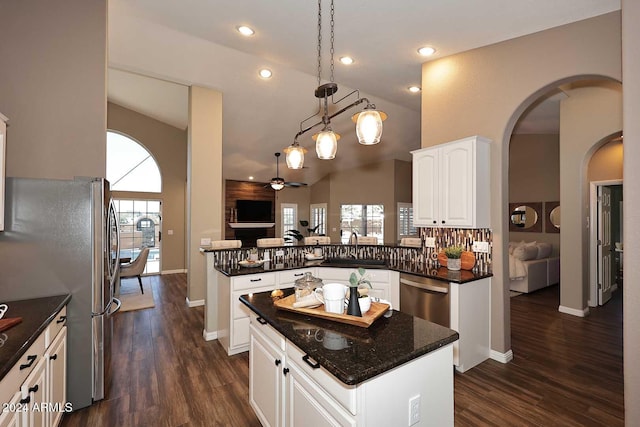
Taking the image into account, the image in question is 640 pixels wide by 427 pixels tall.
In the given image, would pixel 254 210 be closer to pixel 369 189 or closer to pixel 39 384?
pixel 369 189

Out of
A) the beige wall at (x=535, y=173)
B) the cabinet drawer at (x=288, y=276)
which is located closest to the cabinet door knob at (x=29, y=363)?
the cabinet drawer at (x=288, y=276)

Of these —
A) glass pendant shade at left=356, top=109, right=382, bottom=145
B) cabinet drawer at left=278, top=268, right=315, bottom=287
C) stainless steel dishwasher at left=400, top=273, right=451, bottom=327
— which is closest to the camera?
glass pendant shade at left=356, top=109, right=382, bottom=145

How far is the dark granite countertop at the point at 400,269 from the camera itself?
2.98 meters

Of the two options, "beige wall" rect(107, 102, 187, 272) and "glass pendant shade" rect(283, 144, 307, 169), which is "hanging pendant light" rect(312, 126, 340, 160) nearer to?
"glass pendant shade" rect(283, 144, 307, 169)

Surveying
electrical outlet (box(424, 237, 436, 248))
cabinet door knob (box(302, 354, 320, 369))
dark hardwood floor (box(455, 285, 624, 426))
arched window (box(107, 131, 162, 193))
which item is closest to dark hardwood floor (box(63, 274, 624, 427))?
dark hardwood floor (box(455, 285, 624, 426))

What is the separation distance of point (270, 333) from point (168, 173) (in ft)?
24.7

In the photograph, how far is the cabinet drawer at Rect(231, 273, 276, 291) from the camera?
3.23 meters

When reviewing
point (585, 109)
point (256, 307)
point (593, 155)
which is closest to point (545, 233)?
point (593, 155)

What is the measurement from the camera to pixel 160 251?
7.94m

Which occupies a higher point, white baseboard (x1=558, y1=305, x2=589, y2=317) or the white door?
the white door

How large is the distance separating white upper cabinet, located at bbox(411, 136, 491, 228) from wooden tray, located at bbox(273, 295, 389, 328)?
1.81 meters

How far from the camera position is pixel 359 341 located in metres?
1.45

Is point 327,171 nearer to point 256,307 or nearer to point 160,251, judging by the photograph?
point 160,251

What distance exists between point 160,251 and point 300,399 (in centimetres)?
765
